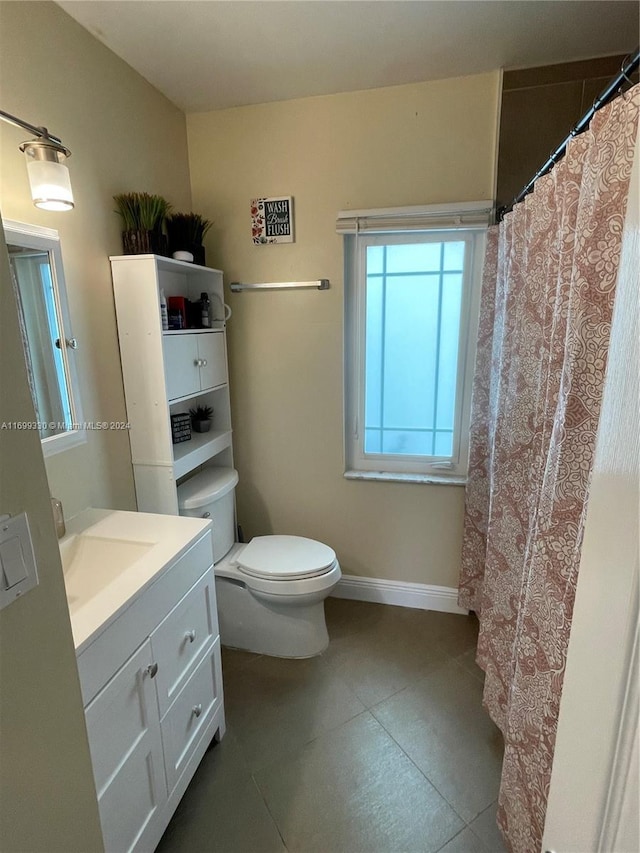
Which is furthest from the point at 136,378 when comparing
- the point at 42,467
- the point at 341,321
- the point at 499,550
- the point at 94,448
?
the point at 499,550

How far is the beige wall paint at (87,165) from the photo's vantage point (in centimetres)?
126

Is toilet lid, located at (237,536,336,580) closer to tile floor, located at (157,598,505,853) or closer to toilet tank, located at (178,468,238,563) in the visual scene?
toilet tank, located at (178,468,238,563)

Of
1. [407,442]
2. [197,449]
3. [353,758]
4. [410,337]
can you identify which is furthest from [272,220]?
[353,758]

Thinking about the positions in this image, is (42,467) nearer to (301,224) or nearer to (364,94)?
(301,224)

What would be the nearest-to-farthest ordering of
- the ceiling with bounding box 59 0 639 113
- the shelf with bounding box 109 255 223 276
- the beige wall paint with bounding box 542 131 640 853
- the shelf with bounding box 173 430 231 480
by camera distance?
1. the beige wall paint with bounding box 542 131 640 853
2. the ceiling with bounding box 59 0 639 113
3. the shelf with bounding box 109 255 223 276
4. the shelf with bounding box 173 430 231 480

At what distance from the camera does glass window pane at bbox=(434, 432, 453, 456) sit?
2227 mm

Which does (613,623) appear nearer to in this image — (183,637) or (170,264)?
(183,637)

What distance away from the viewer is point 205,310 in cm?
205

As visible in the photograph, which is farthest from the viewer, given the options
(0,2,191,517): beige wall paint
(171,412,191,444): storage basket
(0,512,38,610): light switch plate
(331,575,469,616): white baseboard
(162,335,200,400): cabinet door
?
(331,575,469,616): white baseboard

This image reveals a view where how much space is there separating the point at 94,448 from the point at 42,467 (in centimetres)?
105

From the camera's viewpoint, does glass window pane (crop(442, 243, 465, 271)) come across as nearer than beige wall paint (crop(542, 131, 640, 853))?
No

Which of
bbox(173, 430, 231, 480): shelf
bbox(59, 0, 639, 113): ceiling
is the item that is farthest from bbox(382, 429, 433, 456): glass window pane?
bbox(59, 0, 639, 113): ceiling

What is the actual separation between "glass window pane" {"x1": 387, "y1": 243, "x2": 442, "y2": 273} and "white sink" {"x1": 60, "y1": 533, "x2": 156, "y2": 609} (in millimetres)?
1605

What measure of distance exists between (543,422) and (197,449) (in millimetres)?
1424
